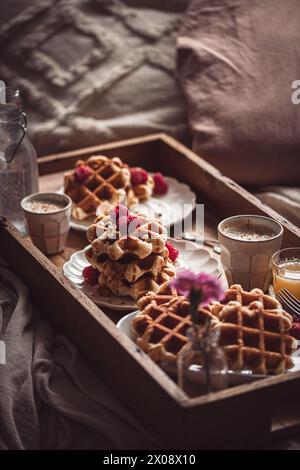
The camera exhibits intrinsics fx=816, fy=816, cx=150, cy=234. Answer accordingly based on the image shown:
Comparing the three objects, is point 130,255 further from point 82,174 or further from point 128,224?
point 82,174

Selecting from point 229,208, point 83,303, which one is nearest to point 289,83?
point 229,208

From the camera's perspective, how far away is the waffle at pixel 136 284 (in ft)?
5.67

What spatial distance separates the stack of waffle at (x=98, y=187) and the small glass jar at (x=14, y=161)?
0.11 metres

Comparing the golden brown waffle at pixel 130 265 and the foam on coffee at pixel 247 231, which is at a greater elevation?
the foam on coffee at pixel 247 231

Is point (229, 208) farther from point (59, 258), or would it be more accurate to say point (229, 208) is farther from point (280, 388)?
point (280, 388)

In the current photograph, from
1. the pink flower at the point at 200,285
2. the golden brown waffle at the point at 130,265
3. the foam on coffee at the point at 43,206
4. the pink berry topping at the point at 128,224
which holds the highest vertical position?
the pink flower at the point at 200,285

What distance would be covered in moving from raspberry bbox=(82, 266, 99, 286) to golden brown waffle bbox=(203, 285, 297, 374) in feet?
1.08

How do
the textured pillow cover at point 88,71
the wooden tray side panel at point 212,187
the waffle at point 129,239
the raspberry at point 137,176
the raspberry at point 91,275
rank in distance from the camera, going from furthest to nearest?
the textured pillow cover at point 88,71
the raspberry at point 137,176
the wooden tray side panel at point 212,187
the raspberry at point 91,275
the waffle at point 129,239

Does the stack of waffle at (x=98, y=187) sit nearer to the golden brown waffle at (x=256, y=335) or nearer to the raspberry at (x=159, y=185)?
the raspberry at (x=159, y=185)

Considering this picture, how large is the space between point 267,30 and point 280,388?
4.59 feet

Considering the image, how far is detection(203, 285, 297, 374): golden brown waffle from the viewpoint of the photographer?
1.48 m

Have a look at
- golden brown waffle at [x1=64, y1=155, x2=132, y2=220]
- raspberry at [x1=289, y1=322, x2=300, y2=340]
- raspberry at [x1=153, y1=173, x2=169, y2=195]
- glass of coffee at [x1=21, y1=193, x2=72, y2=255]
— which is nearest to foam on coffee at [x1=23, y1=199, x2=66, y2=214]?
glass of coffee at [x1=21, y1=193, x2=72, y2=255]

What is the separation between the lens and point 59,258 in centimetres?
199

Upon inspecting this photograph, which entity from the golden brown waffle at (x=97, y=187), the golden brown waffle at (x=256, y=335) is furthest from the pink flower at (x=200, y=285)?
the golden brown waffle at (x=97, y=187)
